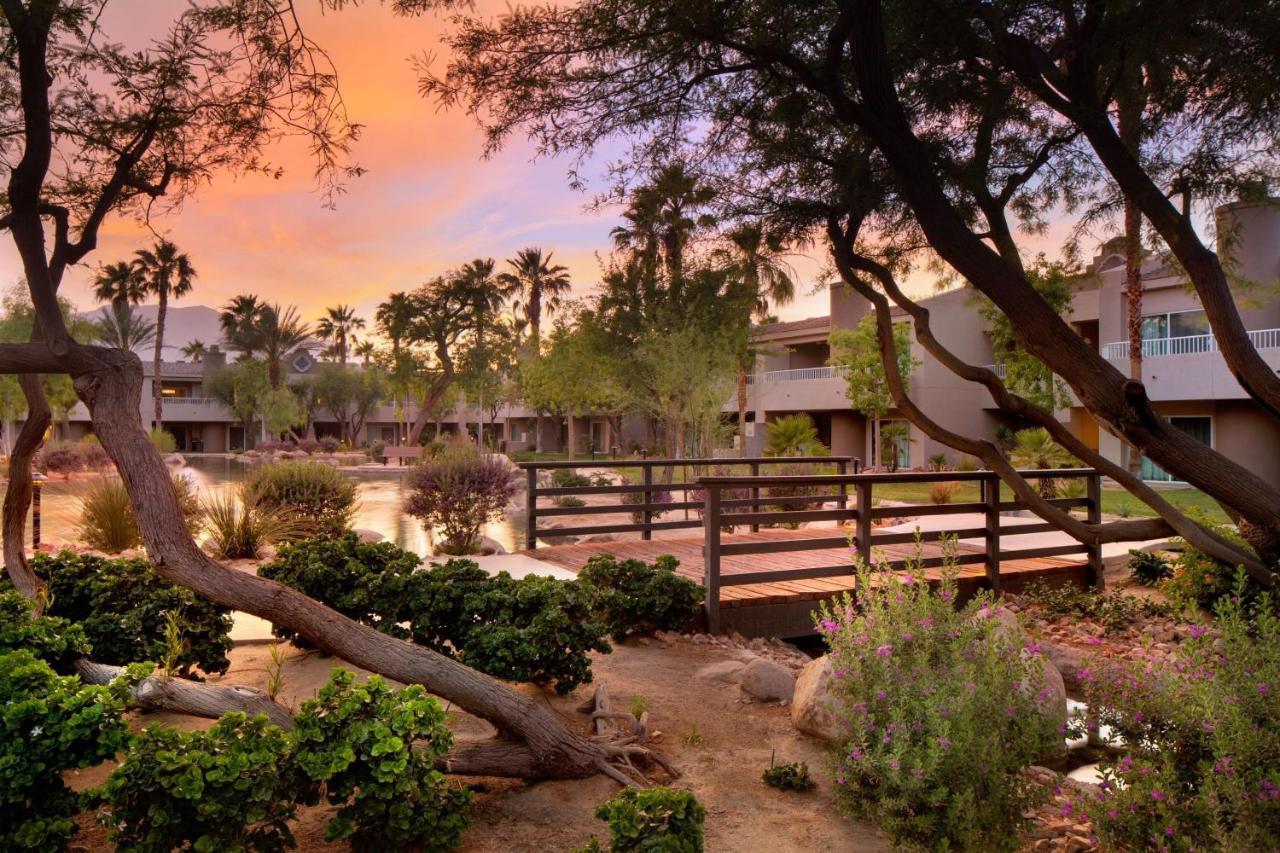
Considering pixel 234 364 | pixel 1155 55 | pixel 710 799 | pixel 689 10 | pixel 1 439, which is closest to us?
pixel 710 799

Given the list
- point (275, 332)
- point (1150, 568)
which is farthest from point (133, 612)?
point (275, 332)

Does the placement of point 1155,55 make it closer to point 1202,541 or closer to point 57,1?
point 1202,541

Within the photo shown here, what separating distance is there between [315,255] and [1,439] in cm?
3960

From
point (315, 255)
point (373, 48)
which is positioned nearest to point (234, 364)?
point (315, 255)

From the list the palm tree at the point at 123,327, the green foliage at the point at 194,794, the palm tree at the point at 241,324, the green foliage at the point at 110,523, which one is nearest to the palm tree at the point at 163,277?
the palm tree at the point at 123,327

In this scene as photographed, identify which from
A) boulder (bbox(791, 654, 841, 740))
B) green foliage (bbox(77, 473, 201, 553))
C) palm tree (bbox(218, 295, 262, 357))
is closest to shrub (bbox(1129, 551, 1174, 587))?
boulder (bbox(791, 654, 841, 740))

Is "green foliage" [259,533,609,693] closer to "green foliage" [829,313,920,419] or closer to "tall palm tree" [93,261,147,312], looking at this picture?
"green foliage" [829,313,920,419]

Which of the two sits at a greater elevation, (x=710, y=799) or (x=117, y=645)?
(x=117, y=645)

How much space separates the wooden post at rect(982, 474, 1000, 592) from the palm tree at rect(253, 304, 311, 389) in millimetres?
57544

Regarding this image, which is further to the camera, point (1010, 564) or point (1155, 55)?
point (1010, 564)

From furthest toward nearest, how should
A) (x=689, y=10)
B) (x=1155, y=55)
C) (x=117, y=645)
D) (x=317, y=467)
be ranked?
(x=317, y=467) → (x=1155, y=55) → (x=689, y=10) → (x=117, y=645)

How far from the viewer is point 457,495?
40.1 feet

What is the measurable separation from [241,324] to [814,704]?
208 ft

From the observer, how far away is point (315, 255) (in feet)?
51.8
